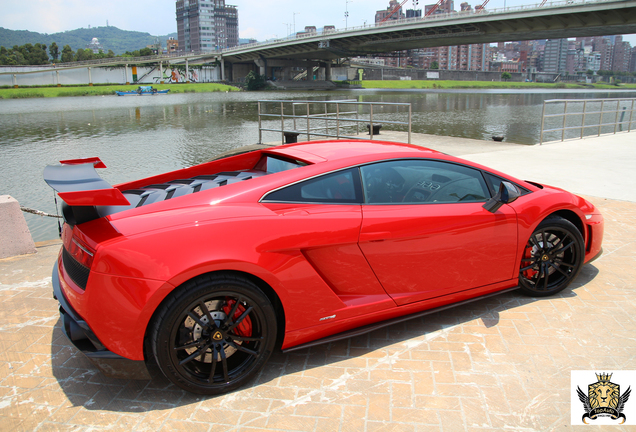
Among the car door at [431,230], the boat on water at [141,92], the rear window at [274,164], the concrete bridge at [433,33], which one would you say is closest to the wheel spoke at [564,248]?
the car door at [431,230]

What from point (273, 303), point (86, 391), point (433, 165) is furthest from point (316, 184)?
point (86, 391)

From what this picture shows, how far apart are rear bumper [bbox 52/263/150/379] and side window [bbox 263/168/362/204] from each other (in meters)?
1.18

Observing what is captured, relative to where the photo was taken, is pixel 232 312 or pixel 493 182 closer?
pixel 232 312

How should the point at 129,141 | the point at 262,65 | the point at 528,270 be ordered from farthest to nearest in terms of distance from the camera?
the point at 262,65
the point at 129,141
the point at 528,270

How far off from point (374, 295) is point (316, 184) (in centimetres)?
82

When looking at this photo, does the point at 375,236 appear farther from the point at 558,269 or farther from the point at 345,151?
the point at 558,269

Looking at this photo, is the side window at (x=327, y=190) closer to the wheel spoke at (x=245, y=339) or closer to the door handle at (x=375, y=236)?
the door handle at (x=375, y=236)

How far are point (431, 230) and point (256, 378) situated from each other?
1499 millimetres

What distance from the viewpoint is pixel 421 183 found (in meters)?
3.41

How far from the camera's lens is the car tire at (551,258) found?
382 cm

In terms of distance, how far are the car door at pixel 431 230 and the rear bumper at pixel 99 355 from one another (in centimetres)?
147

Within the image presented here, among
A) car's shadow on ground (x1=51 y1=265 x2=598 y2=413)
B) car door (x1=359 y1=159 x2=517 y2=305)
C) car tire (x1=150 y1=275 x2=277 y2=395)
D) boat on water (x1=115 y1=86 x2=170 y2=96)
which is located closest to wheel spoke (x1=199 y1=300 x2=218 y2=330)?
car tire (x1=150 y1=275 x2=277 y2=395)

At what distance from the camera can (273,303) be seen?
285cm

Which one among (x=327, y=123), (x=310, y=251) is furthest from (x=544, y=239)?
(x=327, y=123)
